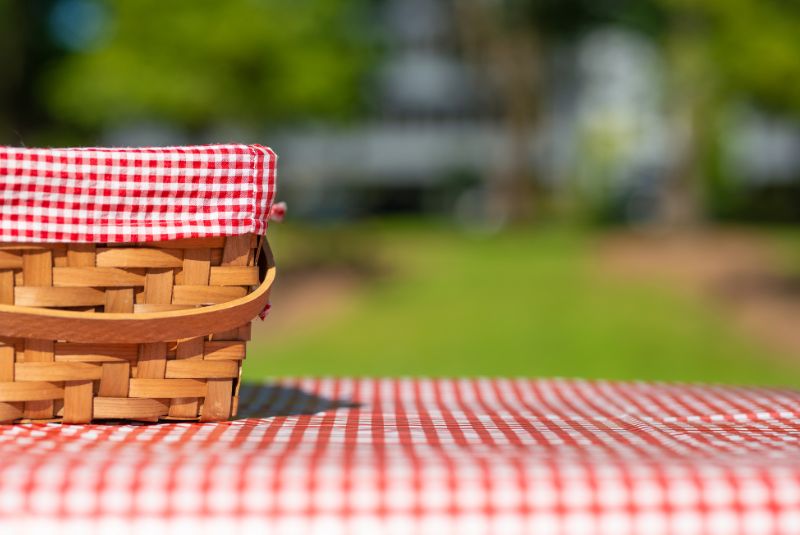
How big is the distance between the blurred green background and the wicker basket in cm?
636

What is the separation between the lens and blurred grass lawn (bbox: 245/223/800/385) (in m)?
12.6

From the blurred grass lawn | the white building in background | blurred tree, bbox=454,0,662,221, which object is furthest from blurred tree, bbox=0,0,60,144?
the blurred grass lawn

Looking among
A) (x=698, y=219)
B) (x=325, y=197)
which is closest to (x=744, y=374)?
(x=698, y=219)

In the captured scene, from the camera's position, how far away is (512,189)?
976 inches

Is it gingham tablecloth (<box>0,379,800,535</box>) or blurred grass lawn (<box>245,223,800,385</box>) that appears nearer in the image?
gingham tablecloth (<box>0,379,800,535</box>)

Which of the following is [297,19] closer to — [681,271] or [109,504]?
[681,271]

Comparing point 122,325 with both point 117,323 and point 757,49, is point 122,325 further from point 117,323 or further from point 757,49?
point 757,49

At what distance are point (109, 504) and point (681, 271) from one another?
16.6 meters

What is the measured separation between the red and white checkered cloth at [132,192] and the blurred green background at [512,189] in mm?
6383

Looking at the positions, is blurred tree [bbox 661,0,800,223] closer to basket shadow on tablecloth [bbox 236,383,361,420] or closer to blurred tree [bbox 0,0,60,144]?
basket shadow on tablecloth [bbox 236,383,361,420]

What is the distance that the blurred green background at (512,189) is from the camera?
45.5ft

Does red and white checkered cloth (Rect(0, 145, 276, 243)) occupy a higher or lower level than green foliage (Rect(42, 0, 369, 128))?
higher

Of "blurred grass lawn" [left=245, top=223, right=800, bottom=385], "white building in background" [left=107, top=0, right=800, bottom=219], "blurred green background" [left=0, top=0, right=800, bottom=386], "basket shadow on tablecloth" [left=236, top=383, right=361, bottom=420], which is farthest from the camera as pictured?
"white building in background" [left=107, top=0, right=800, bottom=219]

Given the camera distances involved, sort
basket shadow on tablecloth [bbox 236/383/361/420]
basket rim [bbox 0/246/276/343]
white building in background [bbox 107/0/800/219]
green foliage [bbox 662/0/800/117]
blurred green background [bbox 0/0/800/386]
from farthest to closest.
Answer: white building in background [bbox 107/0/800/219], green foliage [bbox 662/0/800/117], blurred green background [bbox 0/0/800/386], basket shadow on tablecloth [bbox 236/383/361/420], basket rim [bbox 0/246/276/343]
